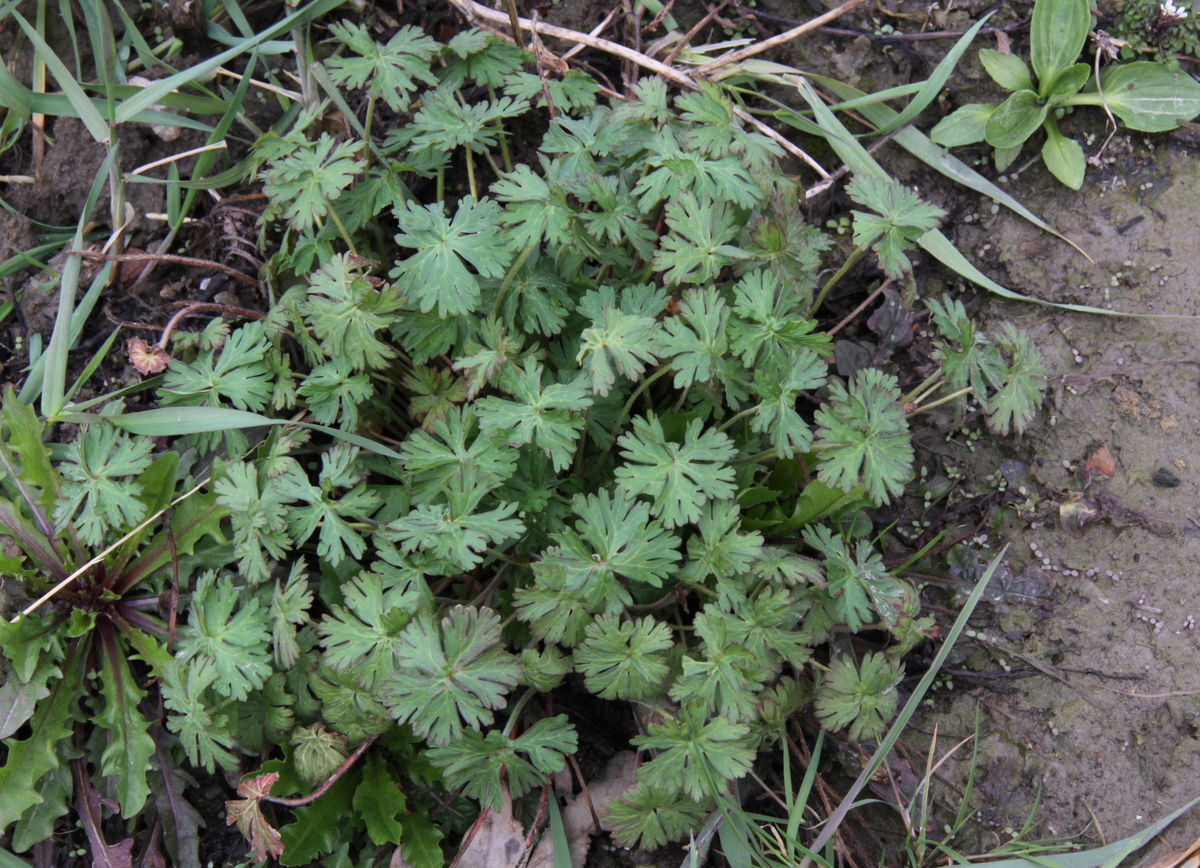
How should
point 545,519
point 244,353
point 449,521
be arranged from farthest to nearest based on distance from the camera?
point 244,353, point 545,519, point 449,521

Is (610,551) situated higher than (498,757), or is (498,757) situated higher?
(610,551)

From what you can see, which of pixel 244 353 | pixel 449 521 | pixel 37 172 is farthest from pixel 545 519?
pixel 37 172

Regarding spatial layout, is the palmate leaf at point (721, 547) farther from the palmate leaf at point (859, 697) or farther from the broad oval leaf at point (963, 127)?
the broad oval leaf at point (963, 127)

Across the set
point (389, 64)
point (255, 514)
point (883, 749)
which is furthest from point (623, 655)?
point (389, 64)

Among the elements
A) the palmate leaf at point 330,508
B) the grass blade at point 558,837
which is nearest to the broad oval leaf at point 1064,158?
the palmate leaf at point 330,508

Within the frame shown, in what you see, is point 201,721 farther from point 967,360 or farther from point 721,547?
point 967,360

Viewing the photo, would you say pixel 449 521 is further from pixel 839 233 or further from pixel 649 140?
pixel 839 233

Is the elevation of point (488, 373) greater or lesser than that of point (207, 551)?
greater
